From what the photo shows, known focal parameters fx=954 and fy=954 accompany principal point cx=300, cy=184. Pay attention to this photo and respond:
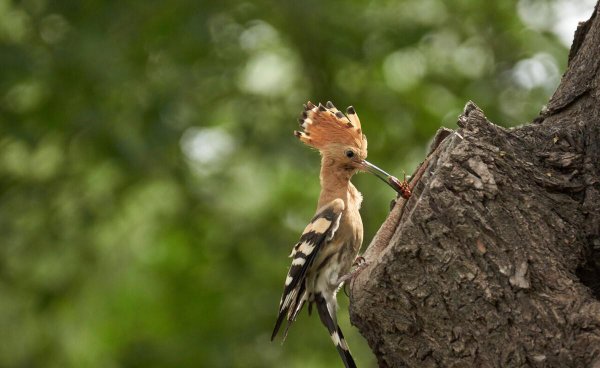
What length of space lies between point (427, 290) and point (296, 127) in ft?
16.1

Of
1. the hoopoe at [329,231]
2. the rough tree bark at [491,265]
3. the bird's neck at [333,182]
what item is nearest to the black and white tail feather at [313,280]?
the hoopoe at [329,231]

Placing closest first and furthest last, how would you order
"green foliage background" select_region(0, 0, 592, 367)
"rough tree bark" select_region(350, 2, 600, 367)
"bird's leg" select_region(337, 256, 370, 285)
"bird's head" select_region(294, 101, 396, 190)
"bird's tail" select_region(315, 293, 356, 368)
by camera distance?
1. "rough tree bark" select_region(350, 2, 600, 367)
2. "bird's leg" select_region(337, 256, 370, 285)
3. "bird's tail" select_region(315, 293, 356, 368)
4. "bird's head" select_region(294, 101, 396, 190)
5. "green foliage background" select_region(0, 0, 592, 367)

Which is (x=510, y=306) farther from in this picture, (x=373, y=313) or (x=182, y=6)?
(x=182, y=6)

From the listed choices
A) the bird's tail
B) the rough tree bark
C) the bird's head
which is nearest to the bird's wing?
the bird's tail

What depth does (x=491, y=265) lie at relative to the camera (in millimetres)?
2820

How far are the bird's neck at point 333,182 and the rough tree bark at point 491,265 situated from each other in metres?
1.56

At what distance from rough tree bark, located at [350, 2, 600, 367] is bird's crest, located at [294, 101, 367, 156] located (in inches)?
52.2

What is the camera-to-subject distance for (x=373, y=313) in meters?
2.95

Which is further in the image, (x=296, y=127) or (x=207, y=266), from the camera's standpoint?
(x=207, y=266)

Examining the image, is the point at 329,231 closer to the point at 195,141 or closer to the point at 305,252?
the point at 305,252

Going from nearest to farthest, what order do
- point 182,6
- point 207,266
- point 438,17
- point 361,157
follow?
point 361,157 < point 182,6 < point 438,17 < point 207,266

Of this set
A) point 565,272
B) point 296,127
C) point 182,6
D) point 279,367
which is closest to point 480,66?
point 296,127

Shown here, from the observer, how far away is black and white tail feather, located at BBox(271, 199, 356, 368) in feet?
13.8

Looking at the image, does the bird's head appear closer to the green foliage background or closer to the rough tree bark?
the rough tree bark
